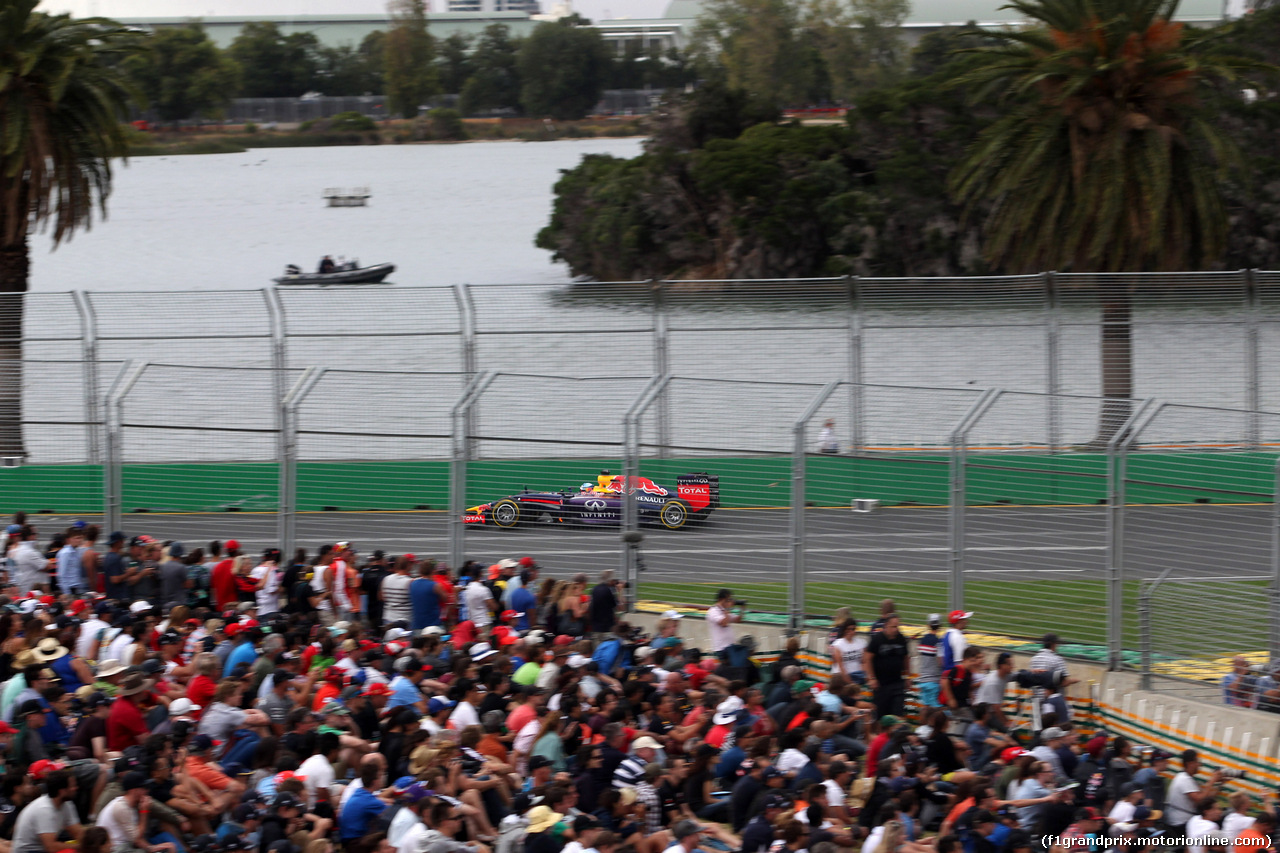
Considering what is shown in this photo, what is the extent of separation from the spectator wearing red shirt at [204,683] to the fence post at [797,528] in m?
6.31

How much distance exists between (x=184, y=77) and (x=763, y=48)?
173 feet

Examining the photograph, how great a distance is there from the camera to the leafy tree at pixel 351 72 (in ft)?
504

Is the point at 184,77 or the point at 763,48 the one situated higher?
the point at 184,77

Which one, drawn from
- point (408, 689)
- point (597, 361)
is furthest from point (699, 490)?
point (408, 689)

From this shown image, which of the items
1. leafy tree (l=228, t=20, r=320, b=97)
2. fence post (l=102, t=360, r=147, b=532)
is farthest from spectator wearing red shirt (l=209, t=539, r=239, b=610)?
leafy tree (l=228, t=20, r=320, b=97)

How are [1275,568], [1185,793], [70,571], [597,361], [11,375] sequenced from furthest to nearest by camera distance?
[597,361], [11,375], [70,571], [1275,568], [1185,793]

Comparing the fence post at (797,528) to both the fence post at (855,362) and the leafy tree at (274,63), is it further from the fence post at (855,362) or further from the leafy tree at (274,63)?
the leafy tree at (274,63)

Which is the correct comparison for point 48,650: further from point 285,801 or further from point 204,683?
point 285,801

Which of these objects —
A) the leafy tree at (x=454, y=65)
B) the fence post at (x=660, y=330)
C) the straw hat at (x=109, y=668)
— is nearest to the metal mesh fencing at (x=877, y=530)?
the fence post at (x=660, y=330)

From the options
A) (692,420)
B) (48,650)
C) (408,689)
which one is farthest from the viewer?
(692,420)

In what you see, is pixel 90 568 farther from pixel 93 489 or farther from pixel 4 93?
pixel 4 93

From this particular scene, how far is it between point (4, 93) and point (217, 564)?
13811 mm

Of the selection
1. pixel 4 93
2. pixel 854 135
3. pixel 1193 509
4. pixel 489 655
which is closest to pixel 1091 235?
pixel 1193 509

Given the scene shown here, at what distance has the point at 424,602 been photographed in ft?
45.4
